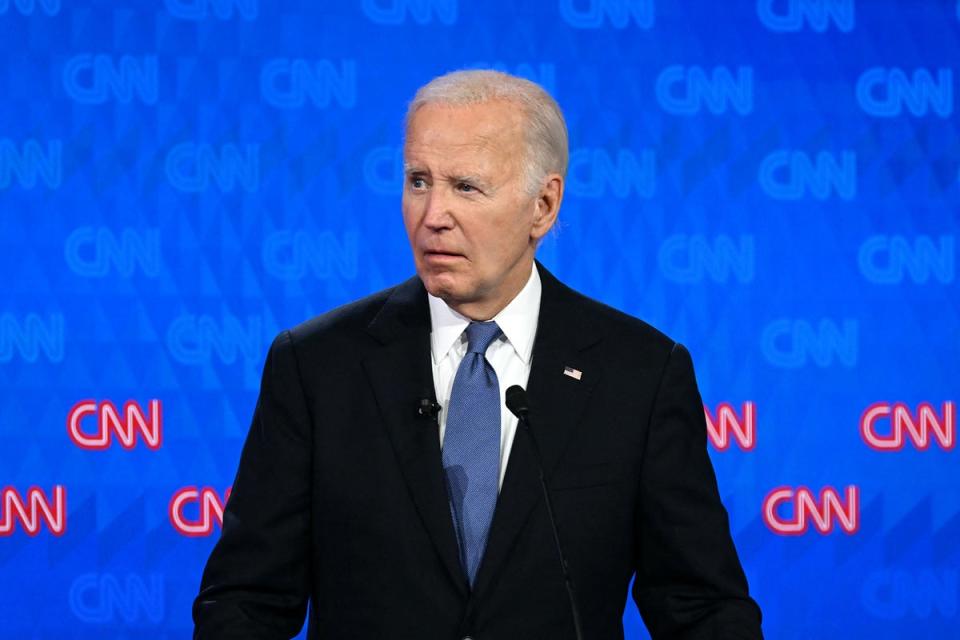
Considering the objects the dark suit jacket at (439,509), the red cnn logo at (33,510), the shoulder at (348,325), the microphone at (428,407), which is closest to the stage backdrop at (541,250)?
the red cnn logo at (33,510)

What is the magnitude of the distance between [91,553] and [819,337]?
1.78m

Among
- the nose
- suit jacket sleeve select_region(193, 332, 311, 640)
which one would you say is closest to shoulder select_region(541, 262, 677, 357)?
the nose

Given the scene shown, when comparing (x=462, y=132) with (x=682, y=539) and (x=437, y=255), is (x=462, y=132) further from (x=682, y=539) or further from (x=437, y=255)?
(x=682, y=539)

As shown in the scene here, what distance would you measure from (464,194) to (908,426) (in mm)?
1749

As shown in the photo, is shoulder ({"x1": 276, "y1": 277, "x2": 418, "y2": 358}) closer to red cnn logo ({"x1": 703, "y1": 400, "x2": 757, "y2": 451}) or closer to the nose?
the nose

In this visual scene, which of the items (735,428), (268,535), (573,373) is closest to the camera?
(268,535)

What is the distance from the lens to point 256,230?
289cm

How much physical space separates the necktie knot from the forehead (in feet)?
0.80

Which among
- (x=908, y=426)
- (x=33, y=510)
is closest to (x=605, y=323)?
(x=908, y=426)

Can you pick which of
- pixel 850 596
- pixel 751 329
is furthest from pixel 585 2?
pixel 850 596

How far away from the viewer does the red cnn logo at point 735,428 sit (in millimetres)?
2980

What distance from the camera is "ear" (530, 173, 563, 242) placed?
180 centimetres

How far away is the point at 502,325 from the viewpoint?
5.88 ft

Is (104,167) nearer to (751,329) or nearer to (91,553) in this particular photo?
(91,553)
